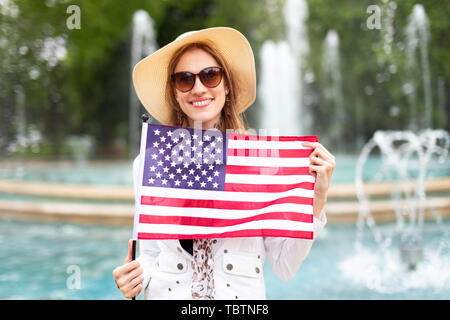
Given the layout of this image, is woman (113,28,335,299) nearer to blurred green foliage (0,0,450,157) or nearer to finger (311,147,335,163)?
finger (311,147,335,163)

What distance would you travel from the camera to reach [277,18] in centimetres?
2217

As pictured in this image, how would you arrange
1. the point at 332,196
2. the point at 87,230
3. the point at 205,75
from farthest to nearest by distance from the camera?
the point at 332,196, the point at 87,230, the point at 205,75

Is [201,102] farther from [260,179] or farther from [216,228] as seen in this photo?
[216,228]

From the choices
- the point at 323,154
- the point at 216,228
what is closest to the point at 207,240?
the point at 216,228

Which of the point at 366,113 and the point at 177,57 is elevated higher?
the point at 366,113

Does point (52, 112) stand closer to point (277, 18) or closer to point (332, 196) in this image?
point (277, 18)

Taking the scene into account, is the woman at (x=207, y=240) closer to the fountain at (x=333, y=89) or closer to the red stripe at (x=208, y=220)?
the red stripe at (x=208, y=220)

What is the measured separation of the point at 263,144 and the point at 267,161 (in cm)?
10

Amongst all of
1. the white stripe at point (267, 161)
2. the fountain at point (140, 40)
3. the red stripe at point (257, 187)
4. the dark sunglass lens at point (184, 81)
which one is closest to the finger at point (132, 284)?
the red stripe at point (257, 187)

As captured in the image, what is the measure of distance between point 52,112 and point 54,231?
18.2 meters

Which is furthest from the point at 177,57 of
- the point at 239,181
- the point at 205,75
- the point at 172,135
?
the point at 239,181

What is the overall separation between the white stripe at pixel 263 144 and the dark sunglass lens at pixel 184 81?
0.35 metres

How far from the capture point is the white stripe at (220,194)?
6.48 feet

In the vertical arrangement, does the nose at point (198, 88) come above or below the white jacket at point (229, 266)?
above
